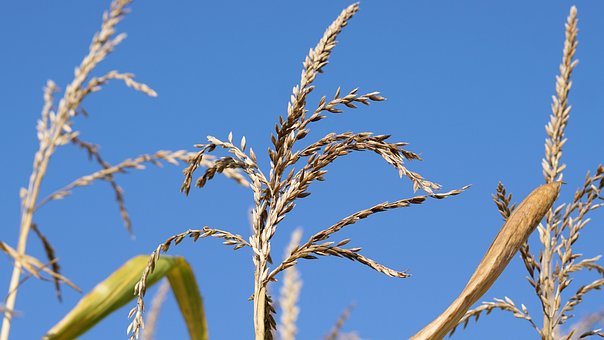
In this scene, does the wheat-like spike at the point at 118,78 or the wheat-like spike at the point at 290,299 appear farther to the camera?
the wheat-like spike at the point at 290,299

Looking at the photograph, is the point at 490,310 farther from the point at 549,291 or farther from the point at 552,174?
the point at 552,174

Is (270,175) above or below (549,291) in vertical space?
above

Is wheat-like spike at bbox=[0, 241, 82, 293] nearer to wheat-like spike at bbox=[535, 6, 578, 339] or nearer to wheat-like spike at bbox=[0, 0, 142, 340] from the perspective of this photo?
wheat-like spike at bbox=[0, 0, 142, 340]

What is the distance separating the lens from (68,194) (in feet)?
6.79

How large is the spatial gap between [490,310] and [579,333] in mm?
354

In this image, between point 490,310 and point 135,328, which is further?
point 490,310

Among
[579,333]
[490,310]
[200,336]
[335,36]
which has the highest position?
[335,36]

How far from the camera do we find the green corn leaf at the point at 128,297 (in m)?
2.18

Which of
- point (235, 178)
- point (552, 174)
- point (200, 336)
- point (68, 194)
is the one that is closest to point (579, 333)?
point (552, 174)

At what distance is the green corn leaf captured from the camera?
2180 mm

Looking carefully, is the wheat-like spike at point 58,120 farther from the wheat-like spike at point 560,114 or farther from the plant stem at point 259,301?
the wheat-like spike at point 560,114

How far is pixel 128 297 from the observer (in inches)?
92.5

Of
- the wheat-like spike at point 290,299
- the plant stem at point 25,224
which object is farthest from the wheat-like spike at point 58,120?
the wheat-like spike at point 290,299

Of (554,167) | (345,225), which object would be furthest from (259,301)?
(554,167)
